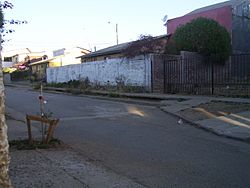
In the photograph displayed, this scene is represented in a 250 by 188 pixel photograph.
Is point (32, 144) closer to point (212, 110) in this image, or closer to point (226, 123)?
point (226, 123)

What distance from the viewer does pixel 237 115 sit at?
14969mm

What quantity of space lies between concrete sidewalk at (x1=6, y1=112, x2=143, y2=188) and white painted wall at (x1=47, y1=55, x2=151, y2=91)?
18656 mm

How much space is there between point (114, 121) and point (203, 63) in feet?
46.4

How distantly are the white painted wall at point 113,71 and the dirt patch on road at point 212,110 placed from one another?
9699 millimetres

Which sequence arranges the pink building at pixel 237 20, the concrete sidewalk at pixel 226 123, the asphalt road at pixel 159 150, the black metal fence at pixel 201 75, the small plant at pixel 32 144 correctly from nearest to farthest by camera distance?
Answer: the asphalt road at pixel 159 150 < the small plant at pixel 32 144 < the concrete sidewalk at pixel 226 123 < the black metal fence at pixel 201 75 < the pink building at pixel 237 20

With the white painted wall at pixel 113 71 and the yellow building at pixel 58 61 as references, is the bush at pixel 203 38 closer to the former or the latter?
the white painted wall at pixel 113 71

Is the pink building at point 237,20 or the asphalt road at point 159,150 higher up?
the pink building at point 237,20

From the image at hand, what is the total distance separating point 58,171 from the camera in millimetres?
7348

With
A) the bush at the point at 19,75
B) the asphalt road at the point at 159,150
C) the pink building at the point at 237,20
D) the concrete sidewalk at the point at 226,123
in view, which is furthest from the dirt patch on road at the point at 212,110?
the bush at the point at 19,75

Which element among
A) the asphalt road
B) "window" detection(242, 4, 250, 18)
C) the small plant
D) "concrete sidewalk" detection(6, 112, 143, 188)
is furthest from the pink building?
"concrete sidewalk" detection(6, 112, 143, 188)

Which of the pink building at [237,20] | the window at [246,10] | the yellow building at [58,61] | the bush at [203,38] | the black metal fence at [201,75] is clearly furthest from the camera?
the yellow building at [58,61]

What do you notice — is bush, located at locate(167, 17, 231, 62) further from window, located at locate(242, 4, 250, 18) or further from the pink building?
window, located at locate(242, 4, 250, 18)

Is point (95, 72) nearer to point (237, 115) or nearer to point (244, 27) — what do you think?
point (244, 27)

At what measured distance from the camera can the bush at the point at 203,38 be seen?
27.9 metres
